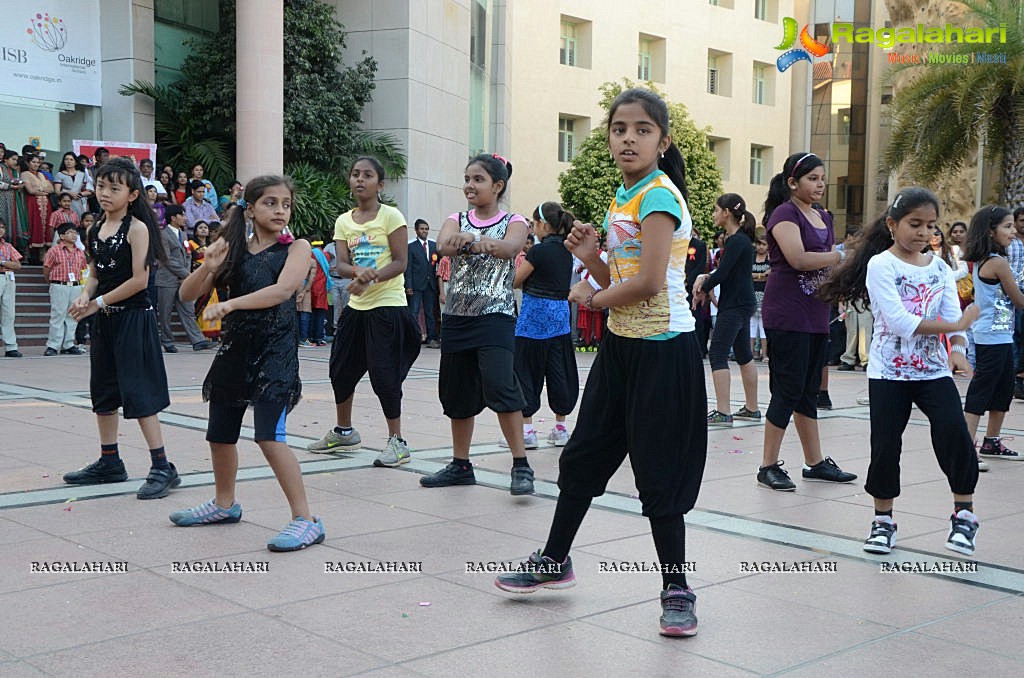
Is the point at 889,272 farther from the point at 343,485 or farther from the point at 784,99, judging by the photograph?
the point at 784,99

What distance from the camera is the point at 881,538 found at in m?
5.00

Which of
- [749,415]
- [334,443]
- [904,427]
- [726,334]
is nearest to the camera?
[904,427]

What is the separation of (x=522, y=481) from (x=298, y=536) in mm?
1653

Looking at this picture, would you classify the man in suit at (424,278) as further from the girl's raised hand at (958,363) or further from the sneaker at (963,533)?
the sneaker at (963,533)

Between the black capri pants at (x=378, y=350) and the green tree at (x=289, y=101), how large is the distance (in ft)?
50.3

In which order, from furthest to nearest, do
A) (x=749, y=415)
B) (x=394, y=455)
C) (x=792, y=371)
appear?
(x=749, y=415)
(x=394, y=455)
(x=792, y=371)

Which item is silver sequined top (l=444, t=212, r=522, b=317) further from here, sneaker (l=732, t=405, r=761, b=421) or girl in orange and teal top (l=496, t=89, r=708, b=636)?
sneaker (l=732, t=405, r=761, b=421)

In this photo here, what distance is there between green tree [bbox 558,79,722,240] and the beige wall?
1.05 metres

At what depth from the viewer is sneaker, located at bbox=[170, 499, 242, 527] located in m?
5.25

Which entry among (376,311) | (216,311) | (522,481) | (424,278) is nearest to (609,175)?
(424,278)

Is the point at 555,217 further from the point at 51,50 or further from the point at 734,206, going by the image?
the point at 51,50

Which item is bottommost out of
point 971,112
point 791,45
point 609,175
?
point 609,175

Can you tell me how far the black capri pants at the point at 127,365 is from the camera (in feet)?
19.8

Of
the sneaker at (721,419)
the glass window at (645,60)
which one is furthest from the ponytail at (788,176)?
the glass window at (645,60)
